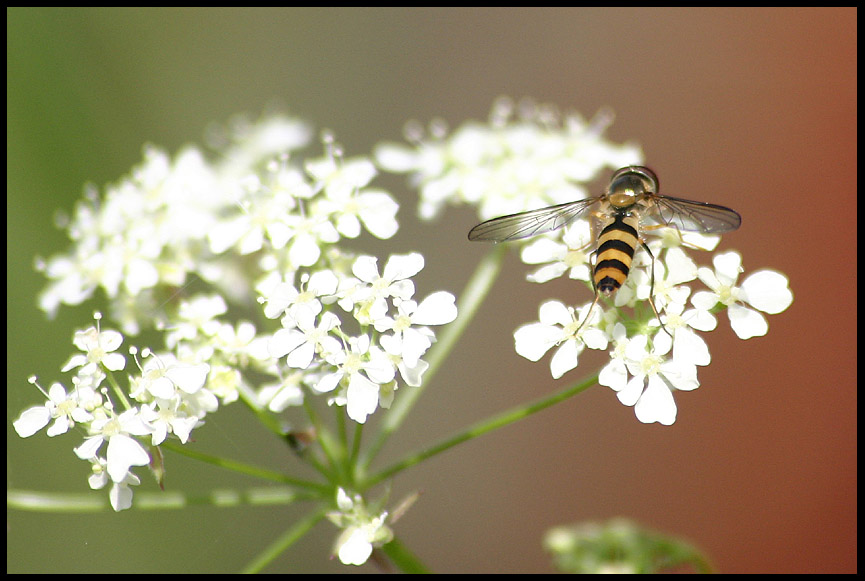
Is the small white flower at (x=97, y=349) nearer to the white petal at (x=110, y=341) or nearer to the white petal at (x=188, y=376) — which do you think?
the white petal at (x=110, y=341)

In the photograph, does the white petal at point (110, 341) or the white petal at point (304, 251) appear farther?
the white petal at point (304, 251)

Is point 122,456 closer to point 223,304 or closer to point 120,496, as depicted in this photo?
point 120,496

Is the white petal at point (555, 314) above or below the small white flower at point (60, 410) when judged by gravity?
above

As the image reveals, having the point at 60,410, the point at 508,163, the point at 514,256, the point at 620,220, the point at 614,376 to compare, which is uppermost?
the point at 514,256

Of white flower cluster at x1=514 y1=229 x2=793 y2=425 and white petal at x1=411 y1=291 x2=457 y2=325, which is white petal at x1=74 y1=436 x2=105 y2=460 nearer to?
white petal at x1=411 y1=291 x2=457 y2=325

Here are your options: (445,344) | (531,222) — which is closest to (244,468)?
(445,344)

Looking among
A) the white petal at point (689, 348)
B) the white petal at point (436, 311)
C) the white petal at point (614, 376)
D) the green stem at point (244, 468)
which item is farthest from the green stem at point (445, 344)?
the white petal at point (689, 348)

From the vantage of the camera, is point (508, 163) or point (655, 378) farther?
point (508, 163)
